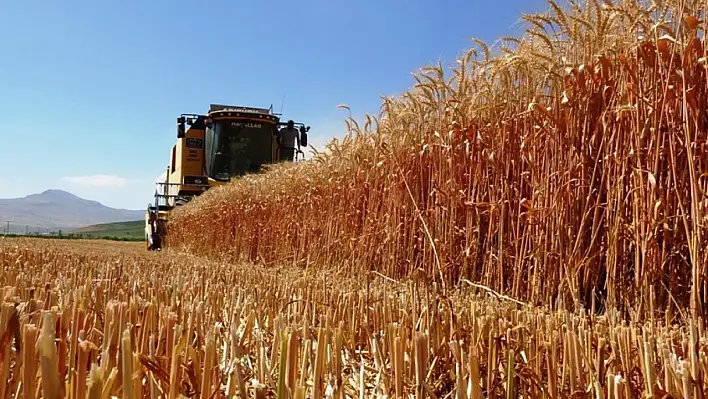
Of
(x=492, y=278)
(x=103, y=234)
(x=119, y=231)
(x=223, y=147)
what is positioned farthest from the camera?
(x=119, y=231)

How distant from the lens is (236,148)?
9.84m

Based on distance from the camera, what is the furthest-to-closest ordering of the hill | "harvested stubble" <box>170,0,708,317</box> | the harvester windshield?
the hill → the harvester windshield → "harvested stubble" <box>170,0,708,317</box>

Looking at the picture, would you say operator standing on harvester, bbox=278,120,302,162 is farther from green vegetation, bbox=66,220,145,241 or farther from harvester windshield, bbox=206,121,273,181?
green vegetation, bbox=66,220,145,241

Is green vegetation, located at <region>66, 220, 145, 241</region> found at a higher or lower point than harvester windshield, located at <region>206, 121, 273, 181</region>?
lower

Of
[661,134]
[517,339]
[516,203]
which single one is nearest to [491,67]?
[516,203]

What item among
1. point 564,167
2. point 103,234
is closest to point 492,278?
point 564,167

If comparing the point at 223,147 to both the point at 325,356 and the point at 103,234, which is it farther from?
the point at 103,234

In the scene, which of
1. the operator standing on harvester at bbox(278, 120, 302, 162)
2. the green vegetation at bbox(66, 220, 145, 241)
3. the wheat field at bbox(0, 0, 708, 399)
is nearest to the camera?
the wheat field at bbox(0, 0, 708, 399)

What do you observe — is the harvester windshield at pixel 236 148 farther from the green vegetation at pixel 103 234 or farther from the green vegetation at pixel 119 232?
the green vegetation at pixel 119 232

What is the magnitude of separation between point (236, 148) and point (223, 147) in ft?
0.83

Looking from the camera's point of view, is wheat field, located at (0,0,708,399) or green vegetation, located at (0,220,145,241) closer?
wheat field, located at (0,0,708,399)

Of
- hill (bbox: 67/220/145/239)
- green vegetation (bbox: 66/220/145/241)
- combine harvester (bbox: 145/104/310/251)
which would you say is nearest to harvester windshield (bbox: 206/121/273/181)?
combine harvester (bbox: 145/104/310/251)

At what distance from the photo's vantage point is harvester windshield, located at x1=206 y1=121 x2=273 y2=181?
9.70m

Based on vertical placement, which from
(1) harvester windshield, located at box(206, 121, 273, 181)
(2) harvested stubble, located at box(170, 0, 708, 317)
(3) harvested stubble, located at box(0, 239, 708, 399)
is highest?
(1) harvester windshield, located at box(206, 121, 273, 181)
